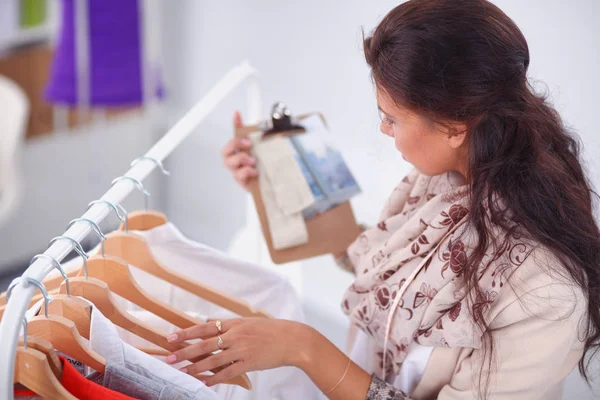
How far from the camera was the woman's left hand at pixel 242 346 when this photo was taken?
3.16ft

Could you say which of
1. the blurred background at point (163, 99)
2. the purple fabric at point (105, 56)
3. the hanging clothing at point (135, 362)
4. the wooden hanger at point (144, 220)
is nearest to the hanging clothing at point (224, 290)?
the wooden hanger at point (144, 220)

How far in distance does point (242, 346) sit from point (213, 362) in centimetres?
4

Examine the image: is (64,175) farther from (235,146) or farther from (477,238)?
(477,238)

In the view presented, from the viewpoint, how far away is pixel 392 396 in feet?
3.46

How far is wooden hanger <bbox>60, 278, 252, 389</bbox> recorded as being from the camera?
3.12ft

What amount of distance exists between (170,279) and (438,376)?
1.46 feet

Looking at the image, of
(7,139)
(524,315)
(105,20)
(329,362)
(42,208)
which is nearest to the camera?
(524,315)

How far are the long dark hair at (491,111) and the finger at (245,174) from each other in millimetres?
440

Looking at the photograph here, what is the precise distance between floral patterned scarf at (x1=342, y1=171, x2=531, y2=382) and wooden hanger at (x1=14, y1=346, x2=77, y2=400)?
509mm

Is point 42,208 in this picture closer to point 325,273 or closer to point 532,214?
point 325,273

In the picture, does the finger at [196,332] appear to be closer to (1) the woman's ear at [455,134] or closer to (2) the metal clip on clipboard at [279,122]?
(1) the woman's ear at [455,134]

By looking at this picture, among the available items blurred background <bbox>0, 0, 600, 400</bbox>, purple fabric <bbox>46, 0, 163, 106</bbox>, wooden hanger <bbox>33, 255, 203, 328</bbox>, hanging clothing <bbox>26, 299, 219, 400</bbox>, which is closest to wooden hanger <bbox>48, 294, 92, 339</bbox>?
hanging clothing <bbox>26, 299, 219, 400</bbox>

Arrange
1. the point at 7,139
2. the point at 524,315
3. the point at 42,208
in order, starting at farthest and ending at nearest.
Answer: the point at 42,208 → the point at 7,139 → the point at 524,315

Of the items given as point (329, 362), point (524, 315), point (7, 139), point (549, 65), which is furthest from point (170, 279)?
point (7, 139)
